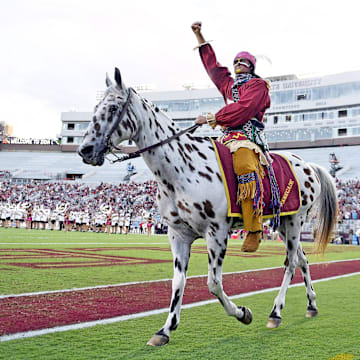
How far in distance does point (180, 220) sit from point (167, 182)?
14.1 inches

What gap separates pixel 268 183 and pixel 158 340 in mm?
1907

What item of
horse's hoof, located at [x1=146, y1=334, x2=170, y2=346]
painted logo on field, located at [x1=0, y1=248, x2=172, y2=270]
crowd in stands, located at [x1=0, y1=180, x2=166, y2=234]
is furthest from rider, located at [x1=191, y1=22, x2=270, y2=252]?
crowd in stands, located at [x1=0, y1=180, x2=166, y2=234]

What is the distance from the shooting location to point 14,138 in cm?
7100

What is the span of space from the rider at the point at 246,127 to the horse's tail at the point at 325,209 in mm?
1660

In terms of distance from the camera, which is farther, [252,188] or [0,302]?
[0,302]

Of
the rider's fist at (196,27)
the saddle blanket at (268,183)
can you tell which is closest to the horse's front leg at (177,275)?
the saddle blanket at (268,183)

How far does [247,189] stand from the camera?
4.13m

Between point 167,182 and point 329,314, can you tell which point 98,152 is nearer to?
point 167,182

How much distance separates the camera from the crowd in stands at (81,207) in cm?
2825

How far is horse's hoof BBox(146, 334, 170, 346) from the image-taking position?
147 inches

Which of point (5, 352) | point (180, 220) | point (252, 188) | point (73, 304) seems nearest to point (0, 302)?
point (73, 304)

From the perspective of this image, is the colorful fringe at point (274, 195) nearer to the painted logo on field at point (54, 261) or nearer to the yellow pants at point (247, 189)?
the yellow pants at point (247, 189)

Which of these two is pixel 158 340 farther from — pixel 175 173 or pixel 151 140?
pixel 151 140

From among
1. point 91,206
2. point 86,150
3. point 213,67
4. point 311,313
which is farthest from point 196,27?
point 91,206
